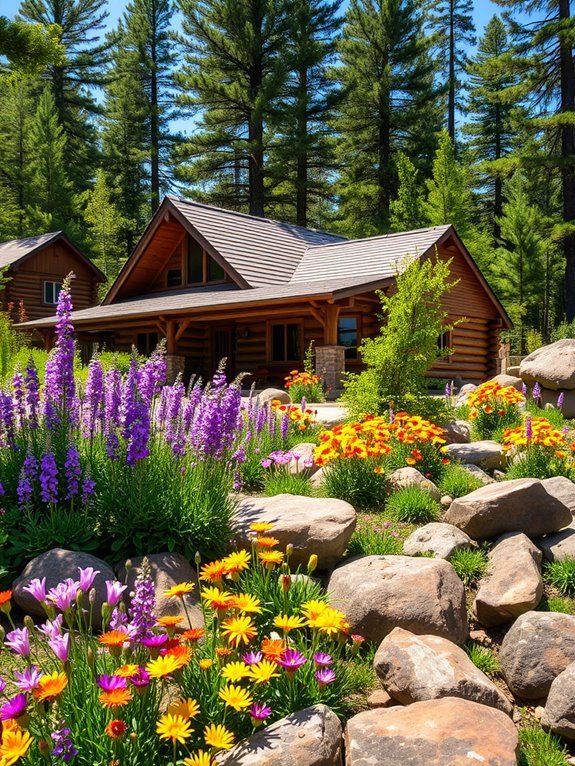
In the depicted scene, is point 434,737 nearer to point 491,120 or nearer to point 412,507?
point 412,507

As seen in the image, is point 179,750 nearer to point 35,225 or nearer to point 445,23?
point 35,225

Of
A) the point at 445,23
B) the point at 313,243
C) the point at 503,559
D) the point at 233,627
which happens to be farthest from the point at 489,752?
the point at 445,23

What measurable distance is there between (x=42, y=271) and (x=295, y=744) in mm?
31386

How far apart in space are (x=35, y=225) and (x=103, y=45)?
13.1m

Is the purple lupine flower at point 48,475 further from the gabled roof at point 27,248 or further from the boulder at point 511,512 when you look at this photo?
the gabled roof at point 27,248

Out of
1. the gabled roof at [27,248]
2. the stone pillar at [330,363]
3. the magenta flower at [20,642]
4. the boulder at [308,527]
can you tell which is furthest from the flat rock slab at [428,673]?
the gabled roof at [27,248]

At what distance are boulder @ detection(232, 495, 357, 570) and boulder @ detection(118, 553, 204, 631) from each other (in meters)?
0.50

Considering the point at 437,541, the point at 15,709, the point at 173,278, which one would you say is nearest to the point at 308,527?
the point at 437,541

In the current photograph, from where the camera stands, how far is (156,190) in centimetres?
3741

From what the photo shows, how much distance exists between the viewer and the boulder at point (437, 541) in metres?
4.91

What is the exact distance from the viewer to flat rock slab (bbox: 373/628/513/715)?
330 cm

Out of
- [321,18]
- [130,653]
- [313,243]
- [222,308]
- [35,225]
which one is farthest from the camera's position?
[35,225]

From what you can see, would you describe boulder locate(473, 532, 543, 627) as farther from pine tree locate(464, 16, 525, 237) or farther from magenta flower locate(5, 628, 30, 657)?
pine tree locate(464, 16, 525, 237)

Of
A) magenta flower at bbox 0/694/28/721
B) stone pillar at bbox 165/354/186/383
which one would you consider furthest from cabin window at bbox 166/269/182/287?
magenta flower at bbox 0/694/28/721
